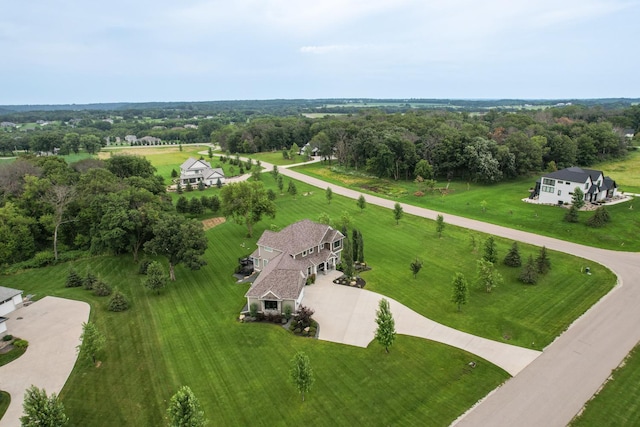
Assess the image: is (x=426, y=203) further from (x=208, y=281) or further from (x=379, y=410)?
(x=379, y=410)

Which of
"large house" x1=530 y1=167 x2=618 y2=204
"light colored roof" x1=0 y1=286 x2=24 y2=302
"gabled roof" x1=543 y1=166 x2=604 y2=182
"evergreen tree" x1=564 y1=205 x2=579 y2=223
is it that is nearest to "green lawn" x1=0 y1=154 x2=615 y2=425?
"light colored roof" x1=0 y1=286 x2=24 y2=302

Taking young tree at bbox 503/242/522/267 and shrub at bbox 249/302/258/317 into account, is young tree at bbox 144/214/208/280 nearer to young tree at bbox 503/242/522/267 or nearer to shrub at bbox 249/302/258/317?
shrub at bbox 249/302/258/317

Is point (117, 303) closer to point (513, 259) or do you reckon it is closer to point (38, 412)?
point (38, 412)

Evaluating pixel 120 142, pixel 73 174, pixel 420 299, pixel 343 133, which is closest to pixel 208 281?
pixel 420 299

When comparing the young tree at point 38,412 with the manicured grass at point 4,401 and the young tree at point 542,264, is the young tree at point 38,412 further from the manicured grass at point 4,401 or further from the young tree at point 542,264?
the young tree at point 542,264

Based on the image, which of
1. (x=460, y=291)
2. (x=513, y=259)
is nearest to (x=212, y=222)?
(x=460, y=291)
